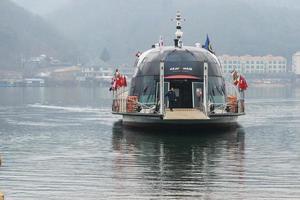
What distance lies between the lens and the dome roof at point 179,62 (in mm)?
51844

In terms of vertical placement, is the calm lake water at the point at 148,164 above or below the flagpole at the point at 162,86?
below

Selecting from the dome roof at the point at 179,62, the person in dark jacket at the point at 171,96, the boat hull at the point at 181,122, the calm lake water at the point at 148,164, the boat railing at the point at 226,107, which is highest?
the dome roof at the point at 179,62

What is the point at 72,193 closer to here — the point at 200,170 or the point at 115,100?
the point at 200,170

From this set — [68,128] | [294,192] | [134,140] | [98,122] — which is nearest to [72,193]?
[294,192]

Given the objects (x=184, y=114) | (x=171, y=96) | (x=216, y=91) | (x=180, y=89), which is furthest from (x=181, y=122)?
(x=216, y=91)

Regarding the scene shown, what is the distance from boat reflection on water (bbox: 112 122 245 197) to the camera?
26984 millimetres

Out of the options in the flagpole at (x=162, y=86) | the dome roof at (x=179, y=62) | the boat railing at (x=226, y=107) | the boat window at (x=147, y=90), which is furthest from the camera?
the dome roof at (x=179, y=62)

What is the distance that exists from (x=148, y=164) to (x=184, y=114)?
16456 millimetres

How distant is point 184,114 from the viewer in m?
48.8

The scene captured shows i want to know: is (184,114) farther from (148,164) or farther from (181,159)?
(148,164)

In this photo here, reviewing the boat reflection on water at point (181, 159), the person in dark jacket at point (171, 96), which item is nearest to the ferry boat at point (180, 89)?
the person in dark jacket at point (171, 96)

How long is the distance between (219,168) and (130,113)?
65.1 ft

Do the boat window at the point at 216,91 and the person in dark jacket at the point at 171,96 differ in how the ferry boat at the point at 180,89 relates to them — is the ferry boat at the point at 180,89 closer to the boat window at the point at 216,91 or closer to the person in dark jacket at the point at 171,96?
the boat window at the point at 216,91

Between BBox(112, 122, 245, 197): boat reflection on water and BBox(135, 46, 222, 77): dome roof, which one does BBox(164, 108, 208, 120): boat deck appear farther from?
BBox(135, 46, 222, 77): dome roof
